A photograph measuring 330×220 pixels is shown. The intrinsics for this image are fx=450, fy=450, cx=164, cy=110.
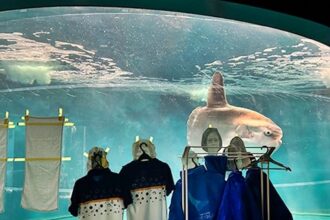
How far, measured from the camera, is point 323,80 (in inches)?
208

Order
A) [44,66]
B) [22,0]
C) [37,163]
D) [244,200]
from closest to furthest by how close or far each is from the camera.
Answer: [244,200], [22,0], [37,163], [44,66]

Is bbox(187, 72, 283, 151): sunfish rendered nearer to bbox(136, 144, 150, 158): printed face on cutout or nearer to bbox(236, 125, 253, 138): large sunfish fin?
bbox(236, 125, 253, 138): large sunfish fin

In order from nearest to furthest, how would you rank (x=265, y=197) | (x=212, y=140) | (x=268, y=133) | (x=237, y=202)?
(x=237, y=202) < (x=265, y=197) < (x=212, y=140) < (x=268, y=133)

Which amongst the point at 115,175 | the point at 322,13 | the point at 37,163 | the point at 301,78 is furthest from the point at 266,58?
the point at 37,163

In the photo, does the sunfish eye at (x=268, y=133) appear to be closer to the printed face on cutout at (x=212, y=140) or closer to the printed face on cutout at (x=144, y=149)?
the printed face on cutout at (x=212, y=140)

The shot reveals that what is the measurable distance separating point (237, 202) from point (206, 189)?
29 centimetres

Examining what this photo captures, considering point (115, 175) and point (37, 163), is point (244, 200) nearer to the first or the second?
point (115, 175)

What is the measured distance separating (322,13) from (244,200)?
1355 mm

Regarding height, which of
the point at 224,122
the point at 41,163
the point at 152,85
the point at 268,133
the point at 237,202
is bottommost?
the point at 237,202

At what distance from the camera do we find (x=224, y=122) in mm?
4938

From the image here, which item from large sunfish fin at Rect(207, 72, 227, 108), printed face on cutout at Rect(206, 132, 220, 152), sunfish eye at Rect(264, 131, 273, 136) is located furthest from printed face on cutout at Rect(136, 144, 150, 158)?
sunfish eye at Rect(264, 131, 273, 136)

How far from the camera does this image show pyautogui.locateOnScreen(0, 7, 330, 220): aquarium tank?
4.29 metres

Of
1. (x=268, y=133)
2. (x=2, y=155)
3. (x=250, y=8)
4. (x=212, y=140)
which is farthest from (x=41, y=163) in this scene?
(x=268, y=133)

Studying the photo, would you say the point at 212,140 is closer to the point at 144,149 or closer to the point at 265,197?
the point at 144,149
